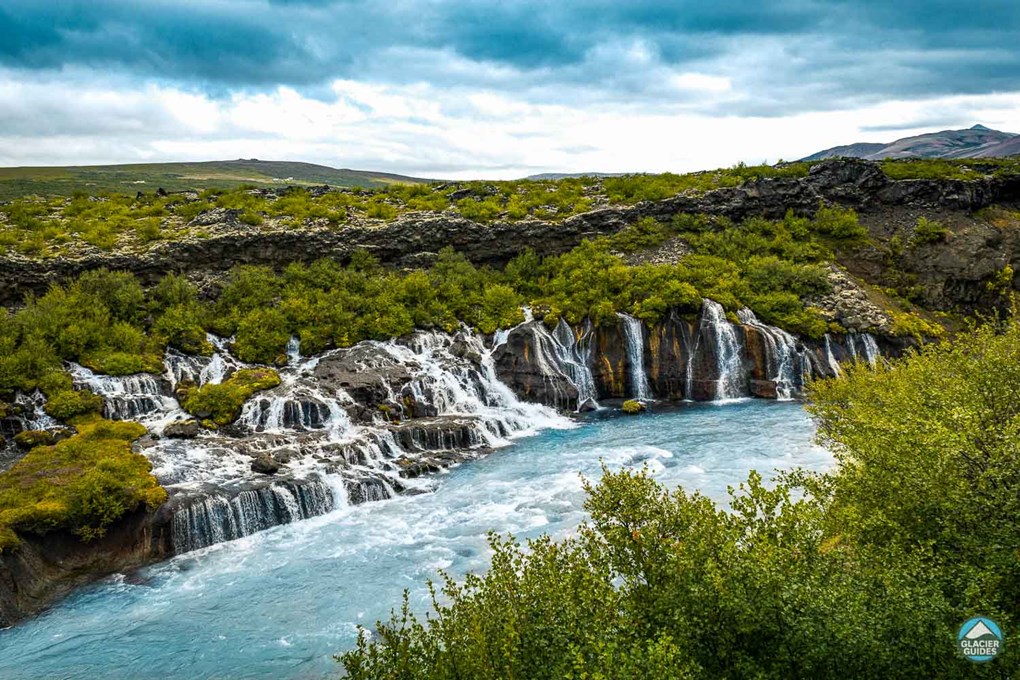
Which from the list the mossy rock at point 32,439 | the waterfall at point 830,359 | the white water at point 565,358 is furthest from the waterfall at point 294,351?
the waterfall at point 830,359

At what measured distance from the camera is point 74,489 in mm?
24000

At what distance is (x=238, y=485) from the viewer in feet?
88.8

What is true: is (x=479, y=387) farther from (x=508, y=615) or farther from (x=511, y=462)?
(x=508, y=615)

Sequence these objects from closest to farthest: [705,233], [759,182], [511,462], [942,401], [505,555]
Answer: [505,555], [942,401], [511,462], [705,233], [759,182]

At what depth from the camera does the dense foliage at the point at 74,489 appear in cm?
2272

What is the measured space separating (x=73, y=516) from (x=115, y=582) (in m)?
2.92

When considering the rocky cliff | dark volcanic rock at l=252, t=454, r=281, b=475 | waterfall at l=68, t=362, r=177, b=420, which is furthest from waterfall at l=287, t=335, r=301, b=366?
dark volcanic rock at l=252, t=454, r=281, b=475

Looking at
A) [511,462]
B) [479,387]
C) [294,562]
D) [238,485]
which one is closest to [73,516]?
[238,485]

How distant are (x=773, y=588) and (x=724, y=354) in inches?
1377

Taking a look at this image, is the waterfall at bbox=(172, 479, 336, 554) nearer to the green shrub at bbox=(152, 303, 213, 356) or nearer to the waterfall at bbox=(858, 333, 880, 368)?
the green shrub at bbox=(152, 303, 213, 356)

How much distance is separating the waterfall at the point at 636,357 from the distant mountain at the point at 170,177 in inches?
3065

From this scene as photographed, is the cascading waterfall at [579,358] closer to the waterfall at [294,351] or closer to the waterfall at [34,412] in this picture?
the waterfall at [294,351]

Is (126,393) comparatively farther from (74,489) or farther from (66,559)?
(66,559)

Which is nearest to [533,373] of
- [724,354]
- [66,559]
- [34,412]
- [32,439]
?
[724,354]
